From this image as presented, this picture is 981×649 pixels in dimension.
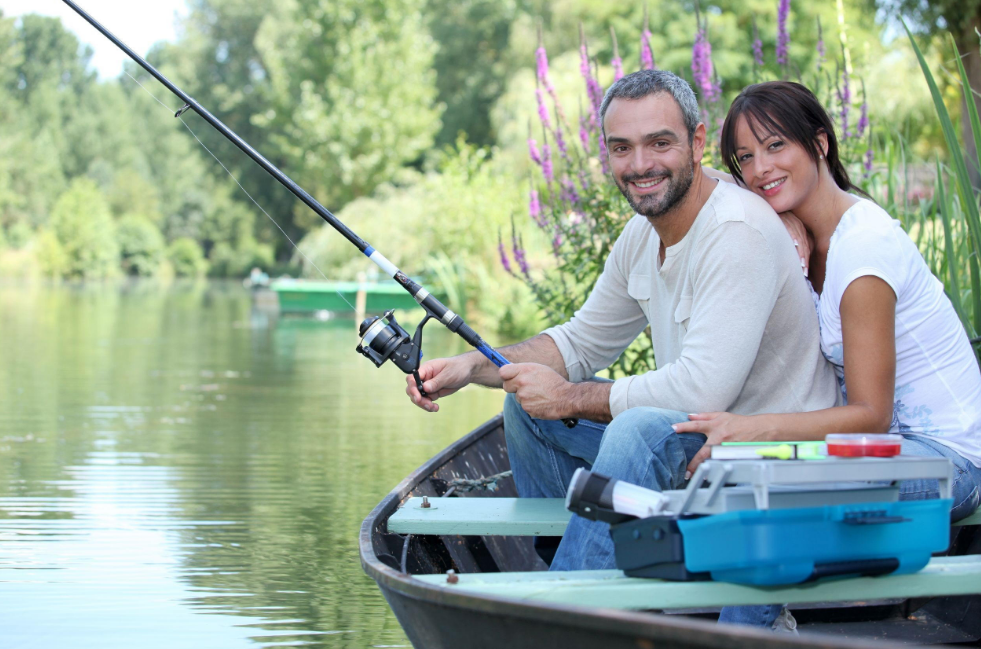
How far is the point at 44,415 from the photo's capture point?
7477 mm

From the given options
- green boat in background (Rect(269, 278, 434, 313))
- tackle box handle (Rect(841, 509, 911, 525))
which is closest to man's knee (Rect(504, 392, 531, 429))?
tackle box handle (Rect(841, 509, 911, 525))

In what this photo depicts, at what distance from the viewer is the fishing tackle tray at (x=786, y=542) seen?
1891 millimetres

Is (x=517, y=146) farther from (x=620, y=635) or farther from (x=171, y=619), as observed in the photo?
(x=620, y=635)

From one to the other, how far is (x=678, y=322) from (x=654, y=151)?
41 cm

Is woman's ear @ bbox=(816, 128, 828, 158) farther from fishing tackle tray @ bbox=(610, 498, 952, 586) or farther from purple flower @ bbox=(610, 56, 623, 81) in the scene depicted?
purple flower @ bbox=(610, 56, 623, 81)

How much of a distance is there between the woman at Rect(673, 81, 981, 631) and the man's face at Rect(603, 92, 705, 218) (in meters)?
0.19

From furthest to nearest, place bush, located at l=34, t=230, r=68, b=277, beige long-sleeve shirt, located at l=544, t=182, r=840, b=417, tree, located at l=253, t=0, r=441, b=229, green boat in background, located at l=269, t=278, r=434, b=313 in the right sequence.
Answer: bush, located at l=34, t=230, r=68, b=277 → tree, located at l=253, t=0, r=441, b=229 → green boat in background, located at l=269, t=278, r=434, b=313 → beige long-sleeve shirt, located at l=544, t=182, r=840, b=417

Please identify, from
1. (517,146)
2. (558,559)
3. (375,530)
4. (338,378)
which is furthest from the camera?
(517,146)

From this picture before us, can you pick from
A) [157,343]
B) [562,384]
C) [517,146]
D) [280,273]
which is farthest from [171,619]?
[280,273]

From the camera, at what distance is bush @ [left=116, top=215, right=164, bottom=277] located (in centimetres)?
4850

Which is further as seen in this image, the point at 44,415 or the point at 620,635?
the point at 44,415

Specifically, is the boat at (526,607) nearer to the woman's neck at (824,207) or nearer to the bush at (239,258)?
the woman's neck at (824,207)

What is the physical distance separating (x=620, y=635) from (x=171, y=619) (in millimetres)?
2052

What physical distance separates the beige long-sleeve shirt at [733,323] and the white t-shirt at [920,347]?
3.2 inches
